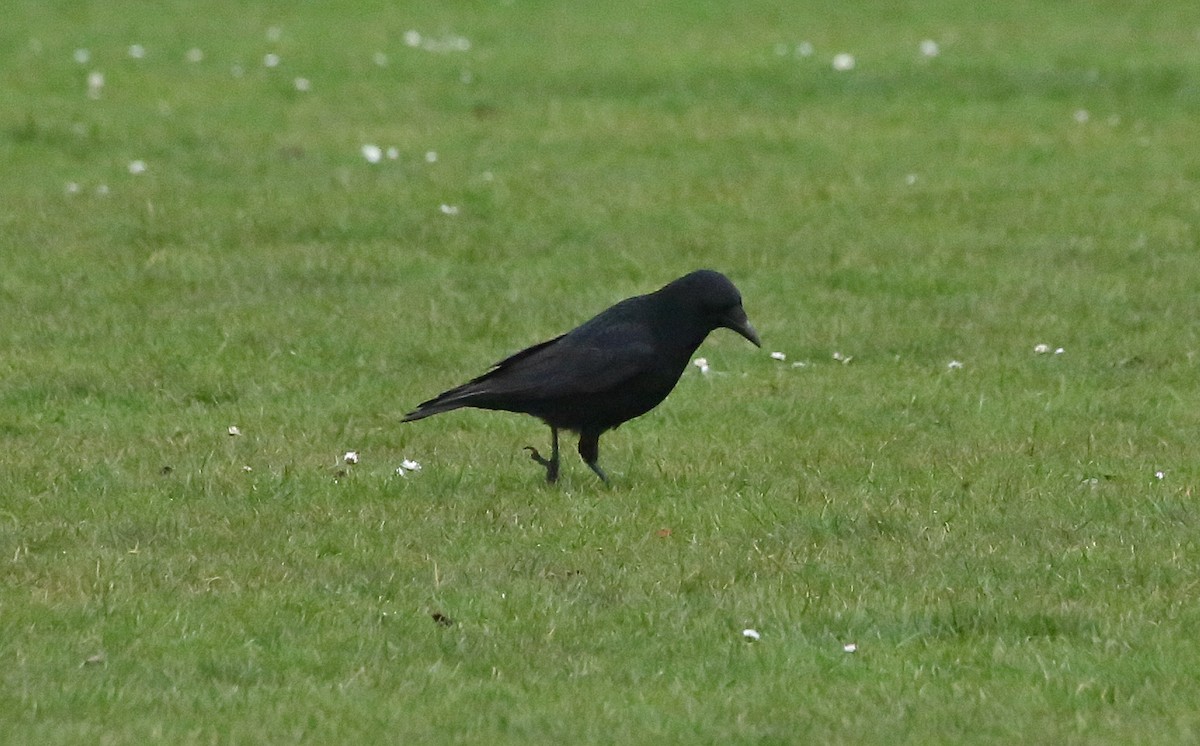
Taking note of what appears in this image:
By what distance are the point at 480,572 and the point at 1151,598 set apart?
7.77 feet

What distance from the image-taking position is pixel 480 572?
7.56 metres

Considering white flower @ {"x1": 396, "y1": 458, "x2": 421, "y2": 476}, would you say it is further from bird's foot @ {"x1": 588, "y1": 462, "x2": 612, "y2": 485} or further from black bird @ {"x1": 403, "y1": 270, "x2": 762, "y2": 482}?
bird's foot @ {"x1": 588, "y1": 462, "x2": 612, "y2": 485}

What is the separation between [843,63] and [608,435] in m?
11.0

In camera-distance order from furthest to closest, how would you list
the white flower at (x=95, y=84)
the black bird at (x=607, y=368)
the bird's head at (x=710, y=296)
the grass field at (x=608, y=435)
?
the white flower at (x=95, y=84) < the bird's head at (x=710, y=296) < the black bird at (x=607, y=368) < the grass field at (x=608, y=435)

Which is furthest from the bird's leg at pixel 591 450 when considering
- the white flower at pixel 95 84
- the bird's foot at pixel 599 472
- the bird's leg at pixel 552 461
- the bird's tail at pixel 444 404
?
the white flower at pixel 95 84

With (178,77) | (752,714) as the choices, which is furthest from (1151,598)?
(178,77)

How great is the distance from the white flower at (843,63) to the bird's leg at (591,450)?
1183 centimetres

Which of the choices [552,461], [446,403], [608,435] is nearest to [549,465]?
[552,461]

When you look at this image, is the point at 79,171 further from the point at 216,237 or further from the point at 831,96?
the point at 831,96

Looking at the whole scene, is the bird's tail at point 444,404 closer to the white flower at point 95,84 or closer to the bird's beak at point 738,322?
the bird's beak at point 738,322

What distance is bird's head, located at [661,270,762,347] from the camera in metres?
8.93

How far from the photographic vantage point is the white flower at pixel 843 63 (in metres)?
20.2

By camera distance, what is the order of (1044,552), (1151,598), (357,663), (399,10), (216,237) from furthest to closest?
1. (399,10)
2. (216,237)
3. (1044,552)
4. (1151,598)
5. (357,663)

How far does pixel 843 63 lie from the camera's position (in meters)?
20.3
